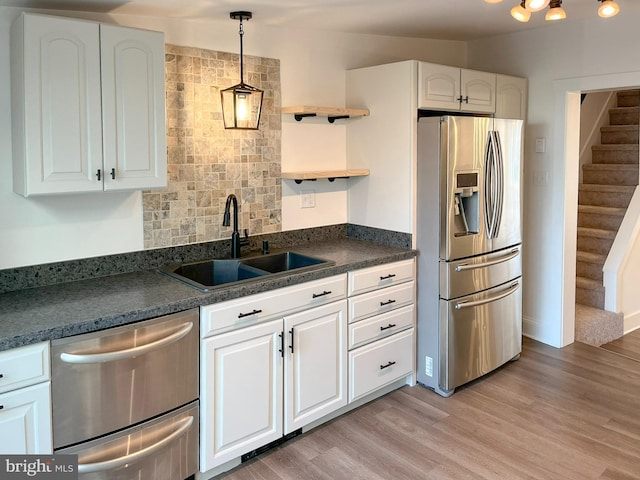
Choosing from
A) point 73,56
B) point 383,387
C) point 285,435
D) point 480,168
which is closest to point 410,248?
point 480,168

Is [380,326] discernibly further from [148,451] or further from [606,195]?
[606,195]

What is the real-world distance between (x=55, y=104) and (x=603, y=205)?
469cm

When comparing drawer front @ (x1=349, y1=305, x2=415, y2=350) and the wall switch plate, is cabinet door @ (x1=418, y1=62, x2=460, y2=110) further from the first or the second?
drawer front @ (x1=349, y1=305, x2=415, y2=350)

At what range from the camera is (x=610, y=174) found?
17.4 ft

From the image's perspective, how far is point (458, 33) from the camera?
12.9 feet

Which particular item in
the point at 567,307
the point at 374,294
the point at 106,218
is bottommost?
the point at 567,307

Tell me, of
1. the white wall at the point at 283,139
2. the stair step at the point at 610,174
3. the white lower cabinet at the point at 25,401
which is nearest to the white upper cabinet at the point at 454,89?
the white wall at the point at 283,139

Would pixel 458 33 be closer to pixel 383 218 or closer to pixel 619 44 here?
pixel 619 44

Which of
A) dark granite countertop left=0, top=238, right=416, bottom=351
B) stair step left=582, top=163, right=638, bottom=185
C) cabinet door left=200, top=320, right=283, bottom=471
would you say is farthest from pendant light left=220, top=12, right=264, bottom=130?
stair step left=582, top=163, right=638, bottom=185

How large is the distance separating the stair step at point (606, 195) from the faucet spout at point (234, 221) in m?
3.67

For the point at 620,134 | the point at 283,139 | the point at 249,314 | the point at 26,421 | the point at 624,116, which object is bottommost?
the point at 26,421

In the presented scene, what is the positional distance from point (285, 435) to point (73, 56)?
1987 mm

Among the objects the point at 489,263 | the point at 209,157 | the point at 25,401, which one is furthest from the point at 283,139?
the point at 25,401

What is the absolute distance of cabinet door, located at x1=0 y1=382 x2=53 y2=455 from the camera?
190 centimetres
